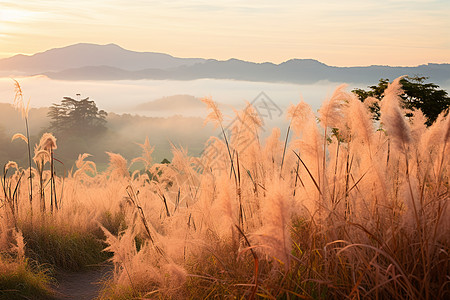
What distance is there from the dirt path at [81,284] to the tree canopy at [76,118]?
47.3m

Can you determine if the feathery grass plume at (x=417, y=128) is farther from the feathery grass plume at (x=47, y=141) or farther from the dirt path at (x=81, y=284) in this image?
the feathery grass plume at (x=47, y=141)

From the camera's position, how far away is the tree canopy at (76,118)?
51.8m

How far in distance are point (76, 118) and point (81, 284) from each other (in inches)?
1932

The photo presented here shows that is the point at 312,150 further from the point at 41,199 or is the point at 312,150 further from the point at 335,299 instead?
the point at 41,199

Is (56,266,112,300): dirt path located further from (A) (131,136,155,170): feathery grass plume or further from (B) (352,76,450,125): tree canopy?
(B) (352,76,450,125): tree canopy

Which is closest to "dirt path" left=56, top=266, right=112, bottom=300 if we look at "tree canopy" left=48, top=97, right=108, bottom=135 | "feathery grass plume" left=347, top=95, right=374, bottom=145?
"feathery grass plume" left=347, top=95, right=374, bottom=145

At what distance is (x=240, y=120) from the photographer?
4594mm

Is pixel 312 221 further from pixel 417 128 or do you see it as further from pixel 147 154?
pixel 147 154

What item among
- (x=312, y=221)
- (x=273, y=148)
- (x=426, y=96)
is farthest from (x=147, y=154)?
(x=426, y=96)

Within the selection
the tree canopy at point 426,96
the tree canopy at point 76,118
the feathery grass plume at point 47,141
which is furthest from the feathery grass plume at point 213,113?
the tree canopy at point 76,118

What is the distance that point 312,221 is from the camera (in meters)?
3.40

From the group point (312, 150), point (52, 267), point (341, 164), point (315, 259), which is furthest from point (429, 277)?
point (52, 267)

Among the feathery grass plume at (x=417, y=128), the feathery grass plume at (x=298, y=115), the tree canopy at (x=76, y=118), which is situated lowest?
the tree canopy at (x=76, y=118)

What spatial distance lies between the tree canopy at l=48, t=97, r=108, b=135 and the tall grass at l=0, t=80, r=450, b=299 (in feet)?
160
